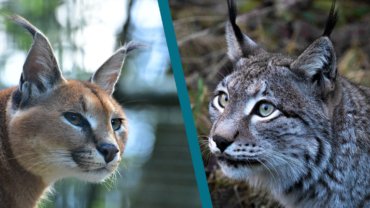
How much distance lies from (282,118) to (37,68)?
0.47 m

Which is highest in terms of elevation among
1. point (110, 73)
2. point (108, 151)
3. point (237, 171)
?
point (110, 73)

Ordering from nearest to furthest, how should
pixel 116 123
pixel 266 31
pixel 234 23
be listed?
1. pixel 116 123
2. pixel 234 23
3. pixel 266 31

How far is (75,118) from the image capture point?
40.0 inches

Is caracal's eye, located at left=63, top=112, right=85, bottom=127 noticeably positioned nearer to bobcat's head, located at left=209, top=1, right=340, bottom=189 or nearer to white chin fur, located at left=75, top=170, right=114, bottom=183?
white chin fur, located at left=75, top=170, right=114, bottom=183

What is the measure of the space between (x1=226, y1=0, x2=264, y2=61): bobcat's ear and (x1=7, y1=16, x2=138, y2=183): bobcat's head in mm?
386

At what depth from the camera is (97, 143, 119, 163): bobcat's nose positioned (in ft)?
3.37

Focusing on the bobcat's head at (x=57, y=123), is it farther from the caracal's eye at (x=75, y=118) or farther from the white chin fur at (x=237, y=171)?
the white chin fur at (x=237, y=171)

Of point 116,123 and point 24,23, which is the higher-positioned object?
point 24,23

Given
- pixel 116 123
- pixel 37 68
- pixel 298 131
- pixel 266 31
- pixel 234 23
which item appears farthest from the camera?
pixel 266 31

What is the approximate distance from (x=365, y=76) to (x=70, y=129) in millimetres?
976

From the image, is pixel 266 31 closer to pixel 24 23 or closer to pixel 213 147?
pixel 213 147

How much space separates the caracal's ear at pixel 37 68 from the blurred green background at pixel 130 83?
38 millimetres

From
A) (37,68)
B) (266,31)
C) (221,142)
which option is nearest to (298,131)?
(221,142)

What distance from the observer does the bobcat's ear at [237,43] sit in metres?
1.36
